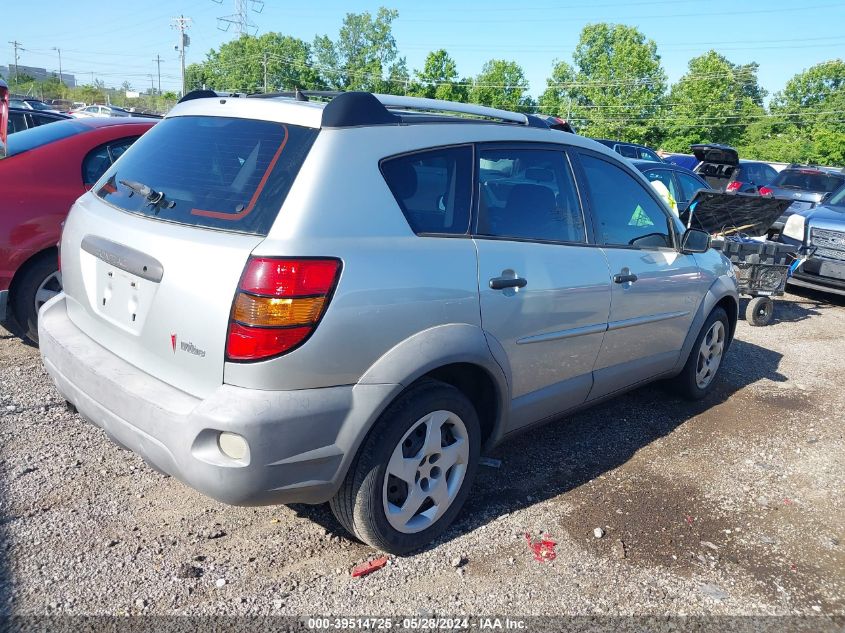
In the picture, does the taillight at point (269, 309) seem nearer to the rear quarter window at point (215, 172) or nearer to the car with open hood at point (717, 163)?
the rear quarter window at point (215, 172)

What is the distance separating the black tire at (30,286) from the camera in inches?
184

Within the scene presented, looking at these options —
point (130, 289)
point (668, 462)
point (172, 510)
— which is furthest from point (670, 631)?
point (130, 289)

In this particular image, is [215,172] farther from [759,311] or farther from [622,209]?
[759,311]

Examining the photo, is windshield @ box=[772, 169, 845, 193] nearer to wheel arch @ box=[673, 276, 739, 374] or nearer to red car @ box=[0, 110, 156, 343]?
wheel arch @ box=[673, 276, 739, 374]

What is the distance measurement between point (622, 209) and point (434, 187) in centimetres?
165

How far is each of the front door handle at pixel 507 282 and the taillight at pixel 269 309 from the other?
3.21 feet

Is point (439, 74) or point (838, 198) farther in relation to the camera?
point (439, 74)

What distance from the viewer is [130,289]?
110 inches

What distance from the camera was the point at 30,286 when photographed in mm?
4699

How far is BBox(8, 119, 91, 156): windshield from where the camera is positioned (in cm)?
493

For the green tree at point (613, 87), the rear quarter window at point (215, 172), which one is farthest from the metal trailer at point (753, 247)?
the green tree at point (613, 87)

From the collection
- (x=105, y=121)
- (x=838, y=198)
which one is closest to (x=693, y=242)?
(x=105, y=121)

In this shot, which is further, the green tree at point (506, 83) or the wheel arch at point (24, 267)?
the green tree at point (506, 83)

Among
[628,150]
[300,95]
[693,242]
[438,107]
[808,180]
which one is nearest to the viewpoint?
[300,95]
